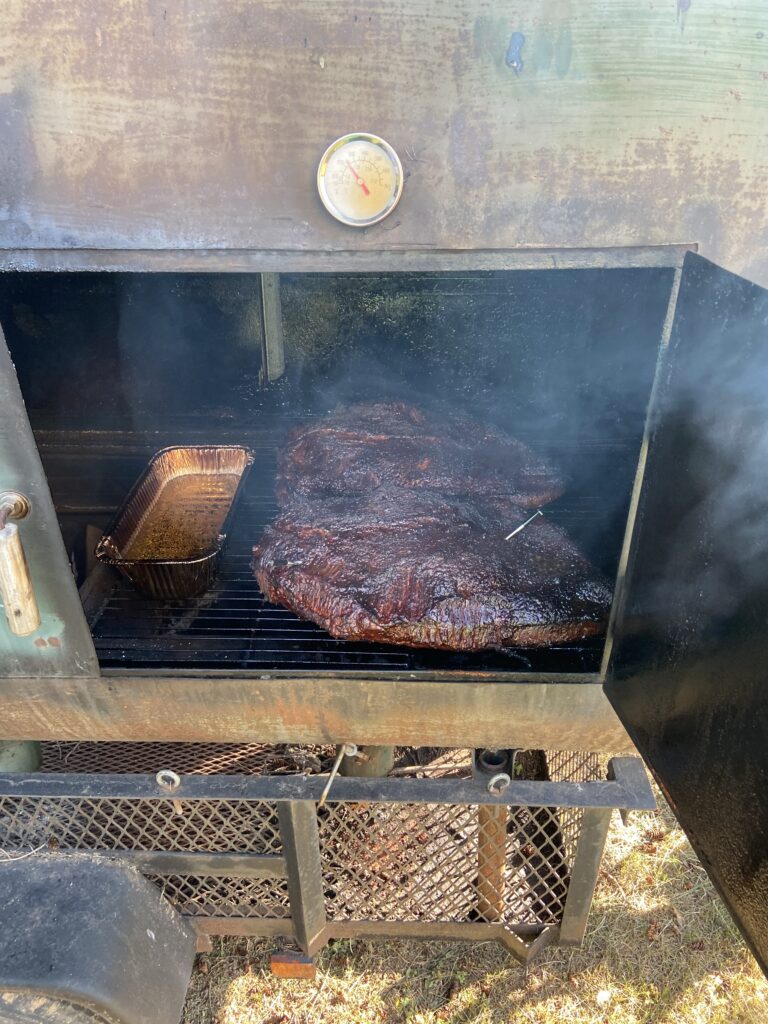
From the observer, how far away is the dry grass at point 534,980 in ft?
10.6

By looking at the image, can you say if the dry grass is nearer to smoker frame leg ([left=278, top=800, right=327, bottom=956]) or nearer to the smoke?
smoker frame leg ([left=278, top=800, right=327, bottom=956])

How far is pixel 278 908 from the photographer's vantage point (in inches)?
125

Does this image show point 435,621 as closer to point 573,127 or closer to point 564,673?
point 564,673

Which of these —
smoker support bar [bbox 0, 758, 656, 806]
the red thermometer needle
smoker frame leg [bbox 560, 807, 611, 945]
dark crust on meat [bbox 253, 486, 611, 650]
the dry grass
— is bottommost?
the dry grass

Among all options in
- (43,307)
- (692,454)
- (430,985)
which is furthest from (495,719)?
(43,307)

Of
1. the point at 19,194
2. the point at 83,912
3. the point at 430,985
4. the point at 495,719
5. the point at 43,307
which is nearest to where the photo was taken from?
the point at 19,194

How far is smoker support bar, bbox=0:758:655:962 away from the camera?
8.75 ft

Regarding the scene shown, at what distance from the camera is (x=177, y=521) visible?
3799 mm

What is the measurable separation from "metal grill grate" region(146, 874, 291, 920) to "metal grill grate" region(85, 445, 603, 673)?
1.06 meters

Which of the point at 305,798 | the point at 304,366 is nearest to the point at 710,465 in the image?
the point at 305,798

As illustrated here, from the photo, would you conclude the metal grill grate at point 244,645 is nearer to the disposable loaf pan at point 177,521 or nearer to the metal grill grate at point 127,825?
the disposable loaf pan at point 177,521

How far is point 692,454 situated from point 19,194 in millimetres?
2033

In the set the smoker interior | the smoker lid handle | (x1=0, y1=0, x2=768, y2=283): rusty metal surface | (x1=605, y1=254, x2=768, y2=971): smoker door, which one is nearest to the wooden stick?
the smoker lid handle

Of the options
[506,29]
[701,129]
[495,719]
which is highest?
[506,29]
